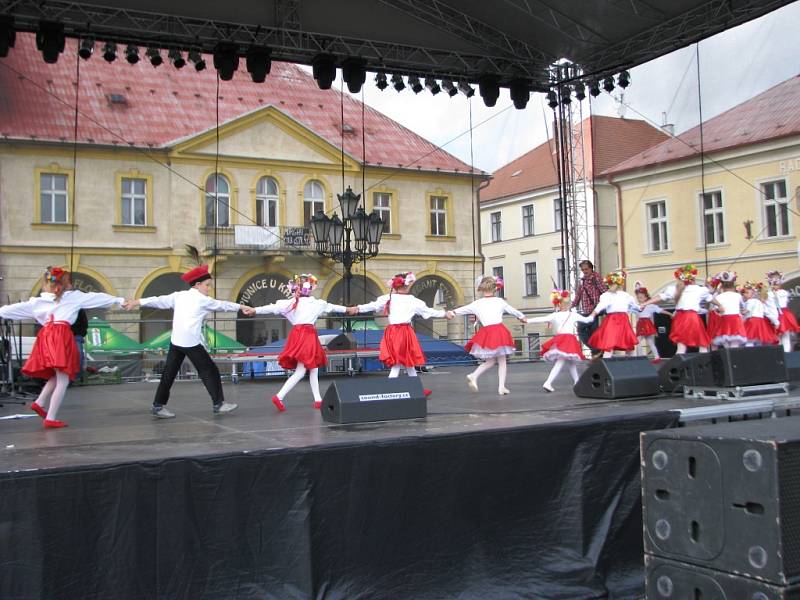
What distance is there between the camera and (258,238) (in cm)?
2200

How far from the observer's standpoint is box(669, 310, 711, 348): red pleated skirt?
416 inches

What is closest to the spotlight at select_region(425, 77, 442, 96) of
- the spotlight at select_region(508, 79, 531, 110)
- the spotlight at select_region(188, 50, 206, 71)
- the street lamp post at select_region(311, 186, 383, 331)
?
the spotlight at select_region(508, 79, 531, 110)

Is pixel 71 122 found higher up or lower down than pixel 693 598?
higher up

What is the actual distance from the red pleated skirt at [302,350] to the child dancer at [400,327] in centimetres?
74

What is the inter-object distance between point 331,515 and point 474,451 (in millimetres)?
951

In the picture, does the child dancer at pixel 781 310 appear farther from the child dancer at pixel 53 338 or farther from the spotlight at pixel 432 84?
the child dancer at pixel 53 338

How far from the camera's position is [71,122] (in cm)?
1805

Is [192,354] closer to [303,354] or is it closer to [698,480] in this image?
[303,354]

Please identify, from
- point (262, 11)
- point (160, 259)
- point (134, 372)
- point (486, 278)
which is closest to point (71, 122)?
point (160, 259)

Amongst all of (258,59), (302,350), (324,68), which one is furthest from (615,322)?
(258,59)

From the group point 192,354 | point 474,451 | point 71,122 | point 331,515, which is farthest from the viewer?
point 71,122

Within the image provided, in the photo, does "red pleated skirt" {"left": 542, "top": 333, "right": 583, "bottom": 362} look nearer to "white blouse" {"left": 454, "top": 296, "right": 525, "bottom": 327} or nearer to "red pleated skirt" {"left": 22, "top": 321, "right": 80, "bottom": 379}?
"white blouse" {"left": 454, "top": 296, "right": 525, "bottom": 327}

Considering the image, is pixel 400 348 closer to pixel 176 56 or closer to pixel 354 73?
pixel 354 73

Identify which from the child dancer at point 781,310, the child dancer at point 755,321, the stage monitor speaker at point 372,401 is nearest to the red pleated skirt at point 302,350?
the stage monitor speaker at point 372,401
